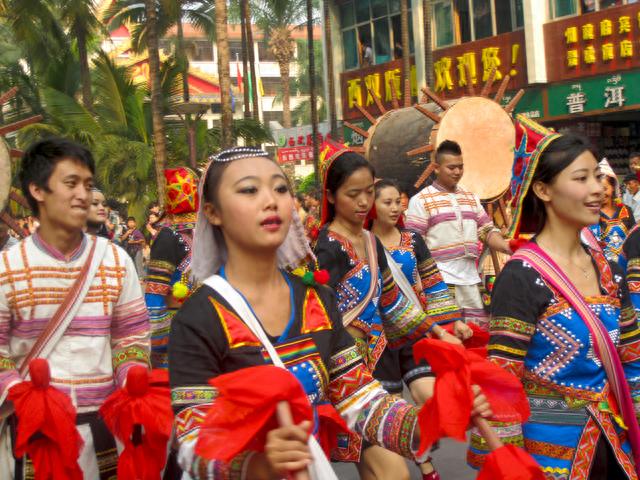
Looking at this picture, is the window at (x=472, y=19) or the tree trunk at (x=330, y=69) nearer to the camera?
the window at (x=472, y=19)

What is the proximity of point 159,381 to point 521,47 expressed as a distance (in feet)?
69.9

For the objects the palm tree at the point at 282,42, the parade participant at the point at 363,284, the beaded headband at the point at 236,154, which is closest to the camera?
the beaded headband at the point at 236,154

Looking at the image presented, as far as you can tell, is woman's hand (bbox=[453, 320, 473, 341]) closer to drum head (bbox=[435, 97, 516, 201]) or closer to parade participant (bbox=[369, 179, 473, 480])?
parade participant (bbox=[369, 179, 473, 480])

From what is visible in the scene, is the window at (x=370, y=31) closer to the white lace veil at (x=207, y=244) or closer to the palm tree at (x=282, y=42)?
the palm tree at (x=282, y=42)

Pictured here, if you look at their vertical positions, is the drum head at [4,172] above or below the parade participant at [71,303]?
above

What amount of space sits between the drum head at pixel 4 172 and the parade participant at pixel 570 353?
4.16 meters

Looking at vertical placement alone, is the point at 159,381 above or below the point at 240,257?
below

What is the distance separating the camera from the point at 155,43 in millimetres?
22453

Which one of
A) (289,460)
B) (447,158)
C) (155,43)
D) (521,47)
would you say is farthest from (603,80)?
(289,460)

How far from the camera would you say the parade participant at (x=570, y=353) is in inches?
135

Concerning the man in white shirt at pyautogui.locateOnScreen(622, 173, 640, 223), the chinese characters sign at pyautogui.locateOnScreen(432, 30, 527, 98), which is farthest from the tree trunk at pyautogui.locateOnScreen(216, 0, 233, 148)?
the man in white shirt at pyautogui.locateOnScreen(622, 173, 640, 223)

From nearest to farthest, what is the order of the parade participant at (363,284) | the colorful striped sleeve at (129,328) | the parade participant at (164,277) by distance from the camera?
the colorful striped sleeve at (129,328) → the parade participant at (363,284) → the parade participant at (164,277)

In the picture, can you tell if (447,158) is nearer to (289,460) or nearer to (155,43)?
(289,460)

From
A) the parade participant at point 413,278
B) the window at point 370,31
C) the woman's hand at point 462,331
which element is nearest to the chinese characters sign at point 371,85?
the window at point 370,31
